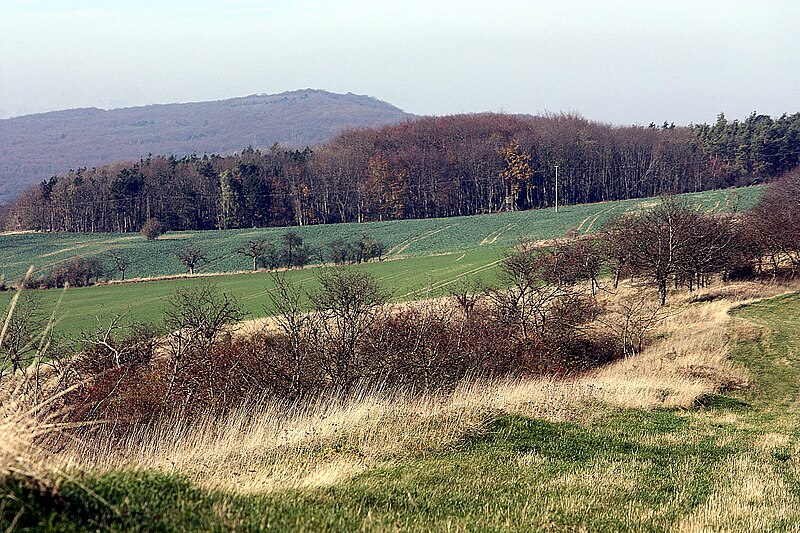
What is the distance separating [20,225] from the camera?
9550cm

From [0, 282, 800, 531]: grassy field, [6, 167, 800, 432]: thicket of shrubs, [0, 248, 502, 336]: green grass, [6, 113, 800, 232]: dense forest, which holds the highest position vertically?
[6, 113, 800, 232]: dense forest

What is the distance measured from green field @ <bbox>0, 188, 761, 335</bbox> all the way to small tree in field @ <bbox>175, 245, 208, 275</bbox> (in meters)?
0.91

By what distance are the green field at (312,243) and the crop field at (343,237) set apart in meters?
0.11

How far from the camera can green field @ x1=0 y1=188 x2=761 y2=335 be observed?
46625 mm

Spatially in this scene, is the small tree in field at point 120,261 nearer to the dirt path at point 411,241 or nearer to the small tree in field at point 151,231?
the small tree in field at point 151,231

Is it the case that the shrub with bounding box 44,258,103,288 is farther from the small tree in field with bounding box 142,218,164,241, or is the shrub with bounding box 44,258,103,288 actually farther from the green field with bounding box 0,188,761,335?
the small tree in field with bounding box 142,218,164,241

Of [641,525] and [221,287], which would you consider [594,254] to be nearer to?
[221,287]

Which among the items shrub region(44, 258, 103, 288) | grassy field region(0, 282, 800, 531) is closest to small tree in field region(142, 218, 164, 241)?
shrub region(44, 258, 103, 288)

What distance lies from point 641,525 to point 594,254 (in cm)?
3505

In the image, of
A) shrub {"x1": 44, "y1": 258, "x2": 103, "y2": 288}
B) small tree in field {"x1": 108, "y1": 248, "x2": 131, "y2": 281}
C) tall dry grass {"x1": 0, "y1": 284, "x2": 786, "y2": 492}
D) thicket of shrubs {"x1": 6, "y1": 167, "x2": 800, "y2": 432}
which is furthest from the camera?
small tree in field {"x1": 108, "y1": 248, "x2": 131, "y2": 281}

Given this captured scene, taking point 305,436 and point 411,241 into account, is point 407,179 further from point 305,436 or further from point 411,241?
point 305,436

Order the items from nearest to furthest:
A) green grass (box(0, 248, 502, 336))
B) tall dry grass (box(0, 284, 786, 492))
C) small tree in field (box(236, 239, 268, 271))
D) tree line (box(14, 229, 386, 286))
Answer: tall dry grass (box(0, 284, 786, 492)) → green grass (box(0, 248, 502, 336)) → tree line (box(14, 229, 386, 286)) → small tree in field (box(236, 239, 268, 271))

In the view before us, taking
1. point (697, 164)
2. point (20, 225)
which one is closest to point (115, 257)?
point (20, 225)

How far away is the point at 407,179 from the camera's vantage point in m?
98.8
